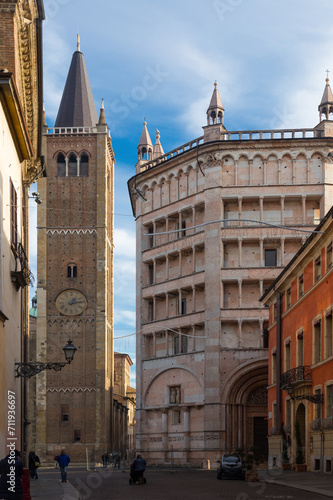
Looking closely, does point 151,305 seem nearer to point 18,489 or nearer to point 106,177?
point 106,177

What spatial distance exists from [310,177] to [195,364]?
1621 centimetres

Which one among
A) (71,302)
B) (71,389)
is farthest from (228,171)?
(71,389)

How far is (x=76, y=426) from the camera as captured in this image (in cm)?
9012

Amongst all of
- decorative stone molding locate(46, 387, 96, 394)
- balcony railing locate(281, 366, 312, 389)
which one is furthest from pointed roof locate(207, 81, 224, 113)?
decorative stone molding locate(46, 387, 96, 394)

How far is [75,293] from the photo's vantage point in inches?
3642

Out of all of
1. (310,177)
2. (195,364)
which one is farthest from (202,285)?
(310,177)

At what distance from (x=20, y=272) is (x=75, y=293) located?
6992 cm

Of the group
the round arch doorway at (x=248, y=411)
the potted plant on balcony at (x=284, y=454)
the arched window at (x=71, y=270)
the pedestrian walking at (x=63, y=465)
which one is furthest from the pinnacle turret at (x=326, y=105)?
the arched window at (x=71, y=270)

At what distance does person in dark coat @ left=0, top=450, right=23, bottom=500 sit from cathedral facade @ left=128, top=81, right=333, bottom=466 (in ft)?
138

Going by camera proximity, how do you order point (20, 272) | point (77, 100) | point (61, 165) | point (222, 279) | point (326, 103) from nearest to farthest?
point (20, 272) < point (222, 279) < point (326, 103) < point (61, 165) < point (77, 100)

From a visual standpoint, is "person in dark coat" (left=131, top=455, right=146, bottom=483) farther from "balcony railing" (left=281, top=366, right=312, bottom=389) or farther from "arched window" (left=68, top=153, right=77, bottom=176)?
"arched window" (left=68, top=153, right=77, bottom=176)

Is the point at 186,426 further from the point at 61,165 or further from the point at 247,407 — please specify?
the point at 61,165

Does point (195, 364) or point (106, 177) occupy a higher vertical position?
point (106, 177)

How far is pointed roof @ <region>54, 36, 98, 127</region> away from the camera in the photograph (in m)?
102
